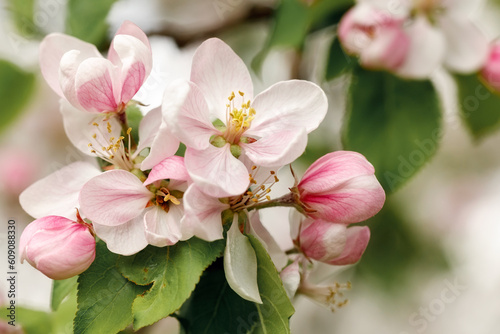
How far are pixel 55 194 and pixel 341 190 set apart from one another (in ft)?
0.73

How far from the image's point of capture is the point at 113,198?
395mm

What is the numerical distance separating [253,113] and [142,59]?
9 centimetres

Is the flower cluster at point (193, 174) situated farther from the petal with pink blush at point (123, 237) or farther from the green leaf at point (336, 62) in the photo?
the green leaf at point (336, 62)

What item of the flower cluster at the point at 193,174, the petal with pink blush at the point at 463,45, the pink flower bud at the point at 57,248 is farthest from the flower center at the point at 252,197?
the petal with pink blush at the point at 463,45

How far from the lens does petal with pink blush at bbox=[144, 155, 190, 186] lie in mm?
378

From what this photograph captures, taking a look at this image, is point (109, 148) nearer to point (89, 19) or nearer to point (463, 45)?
point (89, 19)

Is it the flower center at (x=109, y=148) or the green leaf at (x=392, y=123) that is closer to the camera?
the flower center at (x=109, y=148)

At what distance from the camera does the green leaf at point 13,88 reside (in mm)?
878

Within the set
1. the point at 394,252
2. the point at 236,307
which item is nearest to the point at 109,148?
the point at 236,307

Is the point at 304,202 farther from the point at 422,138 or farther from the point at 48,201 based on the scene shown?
the point at 422,138

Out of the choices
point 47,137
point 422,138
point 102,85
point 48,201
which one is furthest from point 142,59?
point 47,137

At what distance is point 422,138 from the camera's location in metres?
0.73

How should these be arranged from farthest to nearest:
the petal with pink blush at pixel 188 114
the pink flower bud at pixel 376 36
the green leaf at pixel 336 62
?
the green leaf at pixel 336 62 → the pink flower bud at pixel 376 36 → the petal with pink blush at pixel 188 114

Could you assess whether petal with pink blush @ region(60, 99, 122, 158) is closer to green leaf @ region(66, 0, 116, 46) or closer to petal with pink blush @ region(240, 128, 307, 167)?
petal with pink blush @ region(240, 128, 307, 167)
